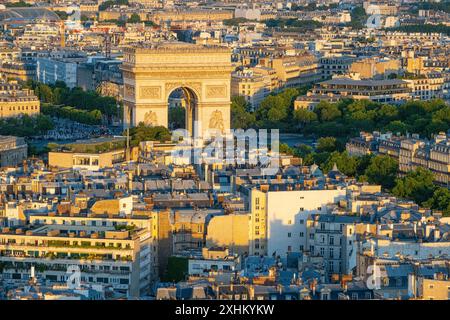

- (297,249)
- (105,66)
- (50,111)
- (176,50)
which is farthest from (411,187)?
(105,66)

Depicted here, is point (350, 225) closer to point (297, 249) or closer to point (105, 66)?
point (297, 249)

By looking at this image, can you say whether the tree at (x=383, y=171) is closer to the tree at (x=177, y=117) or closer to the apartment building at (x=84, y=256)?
the tree at (x=177, y=117)

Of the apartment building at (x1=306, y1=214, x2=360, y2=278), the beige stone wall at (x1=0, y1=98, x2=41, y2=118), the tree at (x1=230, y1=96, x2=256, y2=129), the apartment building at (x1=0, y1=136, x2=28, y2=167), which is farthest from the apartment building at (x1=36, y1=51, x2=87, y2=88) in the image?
the apartment building at (x1=306, y1=214, x2=360, y2=278)

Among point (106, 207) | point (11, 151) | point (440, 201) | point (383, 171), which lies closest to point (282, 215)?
point (106, 207)

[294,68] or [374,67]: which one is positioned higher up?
[374,67]

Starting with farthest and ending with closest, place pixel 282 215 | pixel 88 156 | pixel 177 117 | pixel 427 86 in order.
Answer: pixel 427 86
pixel 177 117
pixel 88 156
pixel 282 215

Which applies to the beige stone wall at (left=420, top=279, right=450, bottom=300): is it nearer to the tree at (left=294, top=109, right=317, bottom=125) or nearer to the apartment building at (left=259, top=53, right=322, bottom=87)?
the tree at (left=294, top=109, right=317, bottom=125)

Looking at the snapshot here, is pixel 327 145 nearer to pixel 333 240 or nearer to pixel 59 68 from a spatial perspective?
pixel 333 240
